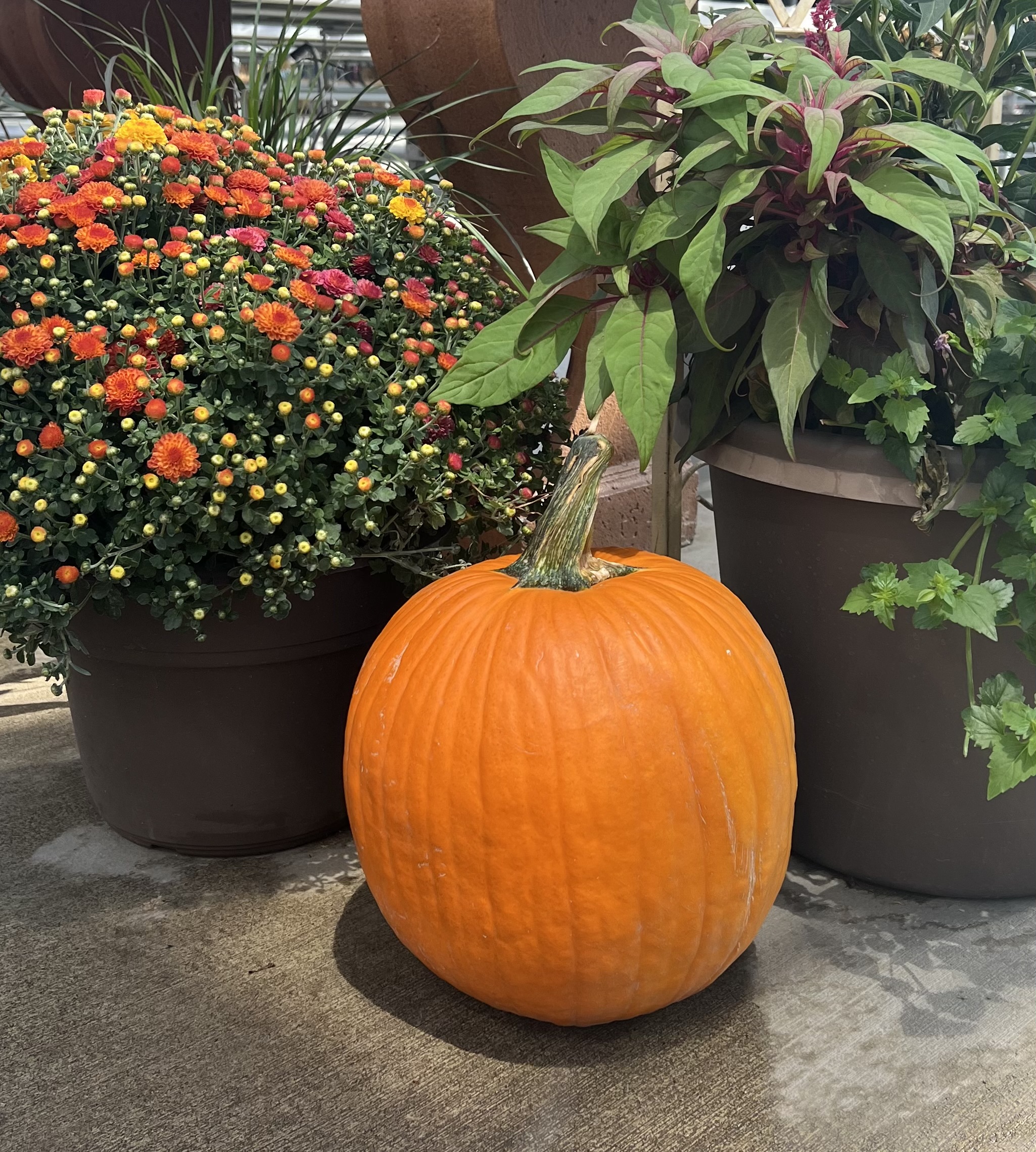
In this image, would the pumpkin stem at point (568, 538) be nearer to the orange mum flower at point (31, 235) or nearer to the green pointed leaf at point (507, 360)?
the green pointed leaf at point (507, 360)

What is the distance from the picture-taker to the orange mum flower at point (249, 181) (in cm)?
150

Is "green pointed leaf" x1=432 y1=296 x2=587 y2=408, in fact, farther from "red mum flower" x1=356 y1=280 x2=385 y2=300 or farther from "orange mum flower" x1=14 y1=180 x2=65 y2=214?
"orange mum flower" x1=14 y1=180 x2=65 y2=214

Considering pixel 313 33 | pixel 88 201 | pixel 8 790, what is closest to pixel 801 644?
pixel 88 201

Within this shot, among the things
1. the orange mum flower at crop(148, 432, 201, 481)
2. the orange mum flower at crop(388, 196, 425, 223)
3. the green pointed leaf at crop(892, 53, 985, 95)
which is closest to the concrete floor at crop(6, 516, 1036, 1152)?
the orange mum flower at crop(148, 432, 201, 481)

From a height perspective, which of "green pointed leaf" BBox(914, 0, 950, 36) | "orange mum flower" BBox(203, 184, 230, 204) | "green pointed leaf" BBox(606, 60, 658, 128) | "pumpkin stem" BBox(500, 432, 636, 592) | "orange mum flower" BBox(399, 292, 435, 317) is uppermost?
"green pointed leaf" BBox(914, 0, 950, 36)

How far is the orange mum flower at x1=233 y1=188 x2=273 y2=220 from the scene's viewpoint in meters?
1.47

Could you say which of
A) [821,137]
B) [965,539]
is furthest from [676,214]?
[965,539]

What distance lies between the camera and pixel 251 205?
1475mm

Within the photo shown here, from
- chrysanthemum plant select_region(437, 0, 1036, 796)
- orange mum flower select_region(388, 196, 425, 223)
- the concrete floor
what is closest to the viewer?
the concrete floor

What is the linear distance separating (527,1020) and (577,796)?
335 millimetres

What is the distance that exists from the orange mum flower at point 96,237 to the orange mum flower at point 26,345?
0.12m

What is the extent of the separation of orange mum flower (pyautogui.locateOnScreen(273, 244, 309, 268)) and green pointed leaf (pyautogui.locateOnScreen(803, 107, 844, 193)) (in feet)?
2.10

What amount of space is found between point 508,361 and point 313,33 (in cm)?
515

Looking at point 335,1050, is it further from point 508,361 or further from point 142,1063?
point 508,361
